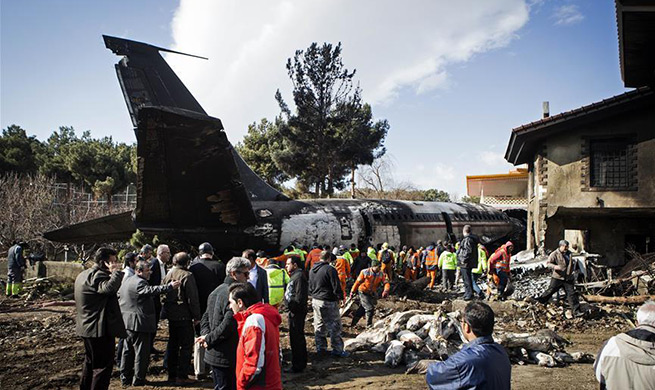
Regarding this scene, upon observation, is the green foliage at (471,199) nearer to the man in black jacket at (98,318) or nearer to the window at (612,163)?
the window at (612,163)

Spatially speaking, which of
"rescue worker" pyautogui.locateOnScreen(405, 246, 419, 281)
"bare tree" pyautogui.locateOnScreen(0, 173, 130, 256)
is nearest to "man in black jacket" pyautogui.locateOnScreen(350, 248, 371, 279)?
"rescue worker" pyautogui.locateOnScreen(405, 246, 419, 281)

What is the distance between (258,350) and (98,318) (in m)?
2.74

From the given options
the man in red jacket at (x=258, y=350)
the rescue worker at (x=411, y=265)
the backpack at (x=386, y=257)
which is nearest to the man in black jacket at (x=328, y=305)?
the man in red jacket at (x=258, y=350)

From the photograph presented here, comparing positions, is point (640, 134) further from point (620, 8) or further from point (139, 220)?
point (139, 220)

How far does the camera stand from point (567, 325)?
33.3ft

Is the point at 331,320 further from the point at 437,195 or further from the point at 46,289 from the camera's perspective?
the point at 437,195

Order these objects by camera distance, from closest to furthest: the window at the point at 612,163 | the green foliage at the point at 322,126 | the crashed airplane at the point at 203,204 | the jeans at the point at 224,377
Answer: the jeans at the point at 224,377, the crashed airplane at the point at 203,204, the window at the point at 612,163, the green foliage at the point at 322,126

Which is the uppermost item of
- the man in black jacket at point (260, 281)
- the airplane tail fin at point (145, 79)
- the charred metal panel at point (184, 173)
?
the airplane tail fin at point (145, 79)

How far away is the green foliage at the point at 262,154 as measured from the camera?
133ft

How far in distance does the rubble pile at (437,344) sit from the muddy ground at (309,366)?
6.6 inches

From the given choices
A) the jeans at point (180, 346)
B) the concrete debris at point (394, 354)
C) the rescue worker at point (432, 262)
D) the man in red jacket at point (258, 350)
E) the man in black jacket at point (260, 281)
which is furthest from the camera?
the rescue worker at point (432, 262)

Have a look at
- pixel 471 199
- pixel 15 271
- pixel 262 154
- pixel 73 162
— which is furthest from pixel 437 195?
pixel 15 271

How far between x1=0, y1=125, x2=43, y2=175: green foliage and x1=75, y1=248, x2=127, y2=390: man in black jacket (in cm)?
3799

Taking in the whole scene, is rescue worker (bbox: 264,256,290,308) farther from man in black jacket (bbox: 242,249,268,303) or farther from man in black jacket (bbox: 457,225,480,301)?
man in black jacket (bbox: 457,225,480,301)
